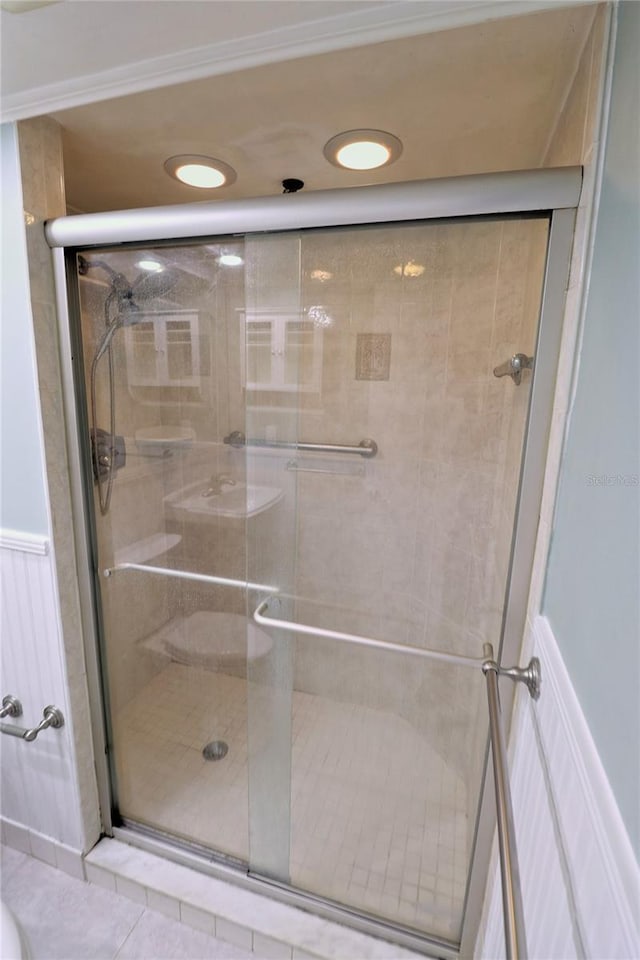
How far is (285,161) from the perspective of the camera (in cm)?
126

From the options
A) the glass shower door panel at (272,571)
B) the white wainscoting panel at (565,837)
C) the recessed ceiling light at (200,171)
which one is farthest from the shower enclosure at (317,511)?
the recessed ceiling light at (200,171)

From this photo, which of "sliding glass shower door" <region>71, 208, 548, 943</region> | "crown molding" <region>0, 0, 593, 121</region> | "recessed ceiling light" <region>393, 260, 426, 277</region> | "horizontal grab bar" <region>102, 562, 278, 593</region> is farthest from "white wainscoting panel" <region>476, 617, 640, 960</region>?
"recessed ceiling light" <region>393, 260, 426, 277</region>

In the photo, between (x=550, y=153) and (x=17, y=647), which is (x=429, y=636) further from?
(x=550, y=153)

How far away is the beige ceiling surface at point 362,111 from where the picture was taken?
827 millimetres

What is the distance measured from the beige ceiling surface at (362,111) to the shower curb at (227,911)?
2.13m

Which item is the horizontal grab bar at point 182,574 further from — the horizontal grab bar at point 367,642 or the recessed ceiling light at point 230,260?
the recessed ceiling light at point 230,260

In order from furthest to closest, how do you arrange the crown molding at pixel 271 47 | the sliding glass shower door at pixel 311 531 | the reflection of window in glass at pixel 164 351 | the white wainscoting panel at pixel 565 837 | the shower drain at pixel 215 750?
the shower drain at pixel 215 750 < the reflection of window in glass at pixel 164 351 < the sliding glass shower door at pixel 311 531 < the crown molding at pixel 271 47 < the white wainscoting panel at pixel 565 837

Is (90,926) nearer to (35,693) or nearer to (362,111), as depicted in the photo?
(35,693)

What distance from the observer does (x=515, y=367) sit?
3.86 feet

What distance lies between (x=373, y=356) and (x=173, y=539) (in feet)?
3.55

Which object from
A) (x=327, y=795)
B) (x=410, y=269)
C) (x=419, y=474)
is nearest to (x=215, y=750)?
(x=327, y=795)

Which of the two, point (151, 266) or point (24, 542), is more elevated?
point (151, 266)

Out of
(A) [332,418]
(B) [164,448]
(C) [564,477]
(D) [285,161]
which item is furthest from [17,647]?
(D) [285,161]

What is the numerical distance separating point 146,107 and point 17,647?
1.51m
